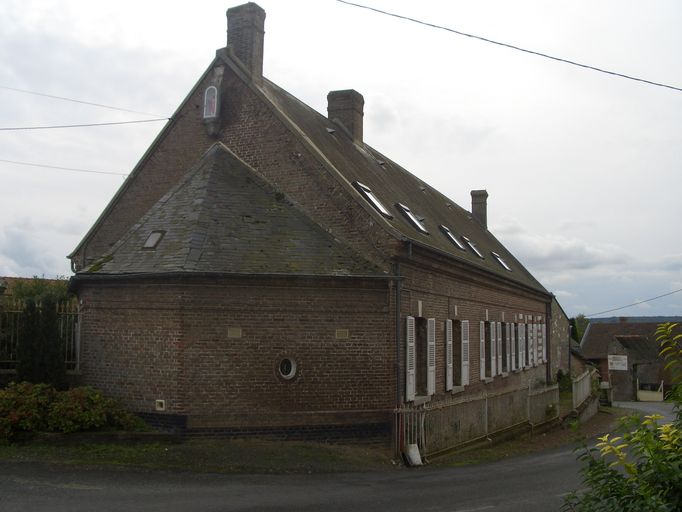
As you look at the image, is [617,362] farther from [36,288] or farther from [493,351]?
[36,288]

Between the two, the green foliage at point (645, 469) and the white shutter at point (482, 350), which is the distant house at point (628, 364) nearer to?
the white shutter at point (482, 350)

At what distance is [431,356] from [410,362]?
2079mm

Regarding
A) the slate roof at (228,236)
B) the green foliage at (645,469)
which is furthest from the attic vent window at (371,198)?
the green foliage at (645,469)

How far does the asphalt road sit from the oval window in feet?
8.53

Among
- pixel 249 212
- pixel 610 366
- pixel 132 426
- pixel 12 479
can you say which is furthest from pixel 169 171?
pixel 610 366

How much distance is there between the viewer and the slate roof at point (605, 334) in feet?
206

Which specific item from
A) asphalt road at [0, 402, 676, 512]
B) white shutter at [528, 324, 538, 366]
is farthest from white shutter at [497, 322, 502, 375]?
asphalt road at [0, 402, 676, 512]

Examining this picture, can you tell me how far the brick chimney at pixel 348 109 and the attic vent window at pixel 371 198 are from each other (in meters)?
7.26

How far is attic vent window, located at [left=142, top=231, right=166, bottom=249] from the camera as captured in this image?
14102mm

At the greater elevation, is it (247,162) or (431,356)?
(247,162)

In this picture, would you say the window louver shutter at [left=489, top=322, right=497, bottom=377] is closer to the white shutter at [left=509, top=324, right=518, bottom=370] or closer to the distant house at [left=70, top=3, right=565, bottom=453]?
the white shutter at [left=509, top=324, right=518, bottom=370]

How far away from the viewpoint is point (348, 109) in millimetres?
24391

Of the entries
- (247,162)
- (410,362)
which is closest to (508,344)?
(410,362)

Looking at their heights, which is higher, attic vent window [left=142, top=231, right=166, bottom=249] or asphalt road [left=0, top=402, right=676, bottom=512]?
attic vent window [left=142, top=231, right=166, bottom=249]
